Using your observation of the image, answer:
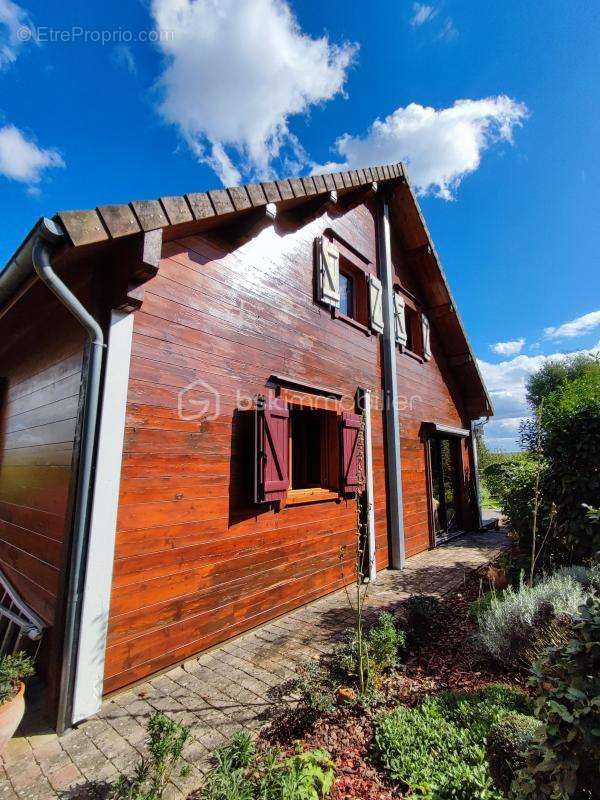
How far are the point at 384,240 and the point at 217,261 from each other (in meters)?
4.86

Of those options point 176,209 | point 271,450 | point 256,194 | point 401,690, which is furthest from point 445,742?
point 256,194

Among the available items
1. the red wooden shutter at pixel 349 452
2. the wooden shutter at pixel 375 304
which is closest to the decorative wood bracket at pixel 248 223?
the red wooden shutter at pixel 349 452

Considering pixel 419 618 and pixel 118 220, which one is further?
pixel 419 618

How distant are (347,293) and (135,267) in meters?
4.84

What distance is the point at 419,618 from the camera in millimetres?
3924

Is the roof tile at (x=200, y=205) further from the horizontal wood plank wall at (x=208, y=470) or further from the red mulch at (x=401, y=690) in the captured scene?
the red mulch at (x=401, y=690)

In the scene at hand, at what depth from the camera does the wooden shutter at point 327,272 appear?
19.0 feet

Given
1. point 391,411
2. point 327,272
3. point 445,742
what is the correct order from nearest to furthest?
point 445,742
point 327,272
point 391,411

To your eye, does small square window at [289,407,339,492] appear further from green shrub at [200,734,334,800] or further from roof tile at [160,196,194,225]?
green shrub at [200,734,334,800]

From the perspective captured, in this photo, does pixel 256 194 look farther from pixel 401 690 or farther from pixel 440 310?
pixel 440 310

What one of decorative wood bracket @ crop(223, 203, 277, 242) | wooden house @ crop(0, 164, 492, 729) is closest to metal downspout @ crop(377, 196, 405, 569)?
wooden house @ crop(0, 164, 492, 729)

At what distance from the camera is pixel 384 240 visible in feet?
A: 25.5

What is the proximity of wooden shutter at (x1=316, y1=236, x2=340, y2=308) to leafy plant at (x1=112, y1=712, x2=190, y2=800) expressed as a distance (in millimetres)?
5142

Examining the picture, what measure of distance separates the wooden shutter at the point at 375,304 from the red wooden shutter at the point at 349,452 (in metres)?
2.24
